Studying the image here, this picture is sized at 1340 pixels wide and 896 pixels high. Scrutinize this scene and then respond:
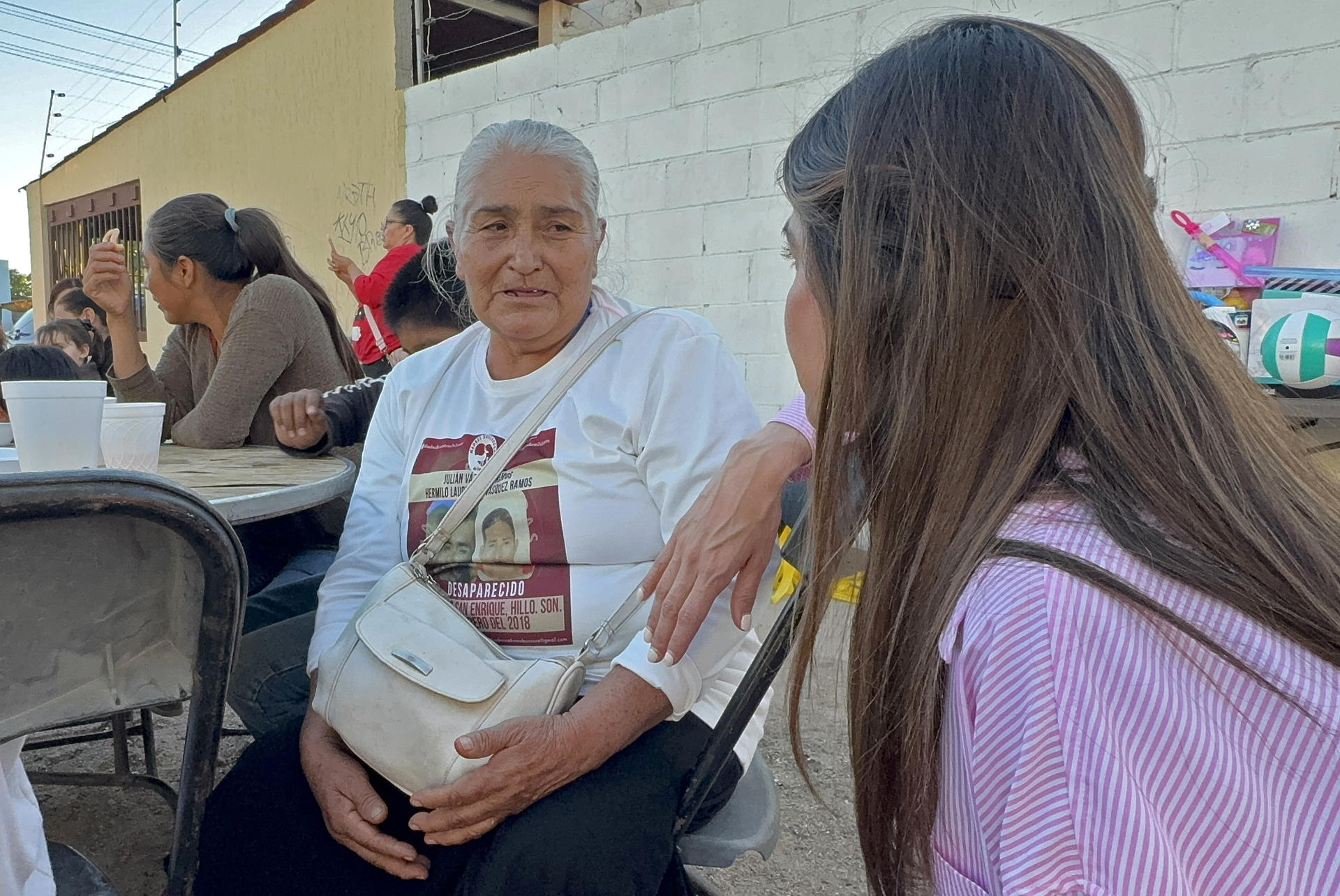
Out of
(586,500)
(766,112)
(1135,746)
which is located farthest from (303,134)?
(1135,746)

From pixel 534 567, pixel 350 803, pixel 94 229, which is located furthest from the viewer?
pixel 94 229

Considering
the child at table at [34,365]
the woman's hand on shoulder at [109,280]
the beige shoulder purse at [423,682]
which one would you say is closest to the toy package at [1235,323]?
the beige shoulder purse at [423,682]

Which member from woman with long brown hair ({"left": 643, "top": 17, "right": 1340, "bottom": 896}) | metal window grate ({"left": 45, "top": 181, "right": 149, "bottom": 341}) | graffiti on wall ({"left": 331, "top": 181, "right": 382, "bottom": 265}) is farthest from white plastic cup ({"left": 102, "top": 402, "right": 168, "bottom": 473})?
metal window grate ({"left": 45, "top": 181, "right": 149, "bottom": 341})

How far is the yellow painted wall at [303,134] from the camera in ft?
20.8

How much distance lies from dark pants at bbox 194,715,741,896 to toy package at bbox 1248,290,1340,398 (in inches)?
66.7

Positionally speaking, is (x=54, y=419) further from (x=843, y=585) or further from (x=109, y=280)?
(x=109, y=280)

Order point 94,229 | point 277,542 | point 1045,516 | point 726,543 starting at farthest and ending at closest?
point 94,229, point 277,542, point 726,543, point 1045,516

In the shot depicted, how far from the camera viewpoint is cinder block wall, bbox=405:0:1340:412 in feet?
8.64

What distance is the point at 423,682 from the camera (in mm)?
1175

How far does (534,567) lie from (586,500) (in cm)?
14

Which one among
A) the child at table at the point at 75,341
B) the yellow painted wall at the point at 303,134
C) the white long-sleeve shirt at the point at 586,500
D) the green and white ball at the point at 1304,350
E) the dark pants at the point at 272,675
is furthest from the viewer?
the yellow painted wall at the point at 303,134

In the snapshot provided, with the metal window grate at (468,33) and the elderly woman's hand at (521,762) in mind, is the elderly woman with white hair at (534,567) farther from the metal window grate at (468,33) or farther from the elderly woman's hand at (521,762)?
the metal window grate at (468,33)

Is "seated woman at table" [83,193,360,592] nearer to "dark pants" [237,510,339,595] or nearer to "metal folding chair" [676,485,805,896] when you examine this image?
"dark pants" [237,510,339,595]

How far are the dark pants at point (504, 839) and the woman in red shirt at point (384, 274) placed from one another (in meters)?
2.48
